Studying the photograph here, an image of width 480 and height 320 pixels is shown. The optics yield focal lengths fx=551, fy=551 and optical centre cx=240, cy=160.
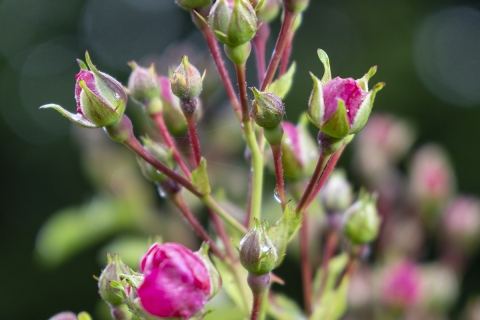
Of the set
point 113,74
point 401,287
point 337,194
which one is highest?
point 337,194

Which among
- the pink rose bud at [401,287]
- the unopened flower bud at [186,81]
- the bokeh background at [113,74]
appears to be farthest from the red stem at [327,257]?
the bokeh background at [113,74]

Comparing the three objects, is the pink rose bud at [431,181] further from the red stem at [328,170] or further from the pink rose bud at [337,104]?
the pink rose bud at [337,104]

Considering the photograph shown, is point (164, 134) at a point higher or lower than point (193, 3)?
lower

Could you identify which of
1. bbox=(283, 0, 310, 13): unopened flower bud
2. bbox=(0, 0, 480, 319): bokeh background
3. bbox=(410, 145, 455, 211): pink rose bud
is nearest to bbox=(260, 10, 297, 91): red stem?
bbox=(283, 0, 310, 13): unopened flower bud

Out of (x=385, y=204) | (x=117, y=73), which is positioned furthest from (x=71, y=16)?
(x=385, y=204)

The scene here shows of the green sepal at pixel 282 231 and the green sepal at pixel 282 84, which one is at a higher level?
the green sepal at pixel 282 84

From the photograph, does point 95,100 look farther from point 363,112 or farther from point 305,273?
point 305,273

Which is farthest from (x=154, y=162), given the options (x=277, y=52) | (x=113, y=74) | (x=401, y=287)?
(x=113, y=74)
